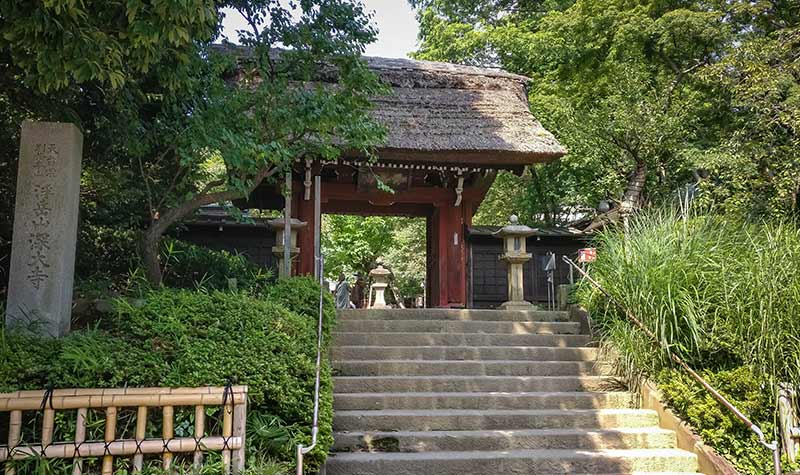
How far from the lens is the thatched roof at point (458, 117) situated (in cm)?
835

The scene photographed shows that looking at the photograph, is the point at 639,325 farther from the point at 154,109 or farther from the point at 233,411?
the point at 154,109

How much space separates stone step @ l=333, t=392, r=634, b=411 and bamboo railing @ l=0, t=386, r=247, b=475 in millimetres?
1689

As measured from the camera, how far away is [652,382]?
5.27 metres

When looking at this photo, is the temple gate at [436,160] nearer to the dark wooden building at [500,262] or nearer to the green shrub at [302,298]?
the dark wooden building at [500,262]

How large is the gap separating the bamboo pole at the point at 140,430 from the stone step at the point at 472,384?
2.24m

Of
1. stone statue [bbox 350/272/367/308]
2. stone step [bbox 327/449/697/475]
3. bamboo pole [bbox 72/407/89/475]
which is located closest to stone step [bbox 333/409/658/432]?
stone step [bbox 327/449/697/475]

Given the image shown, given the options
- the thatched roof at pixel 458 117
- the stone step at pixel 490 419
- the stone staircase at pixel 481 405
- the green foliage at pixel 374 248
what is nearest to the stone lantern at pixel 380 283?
the thatched roof at pixel 458 117

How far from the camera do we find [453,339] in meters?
6.46

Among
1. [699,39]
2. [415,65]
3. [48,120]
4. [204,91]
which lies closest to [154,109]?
[204,91]

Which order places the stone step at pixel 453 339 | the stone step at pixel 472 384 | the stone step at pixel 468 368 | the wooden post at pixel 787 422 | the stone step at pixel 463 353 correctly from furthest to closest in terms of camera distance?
the stone step at pixel 453 339, the stone step at pixel 463 353, the stone step at pixel 468 368, the stone step at pixel 472 384, the wooden post at pixel 787 422

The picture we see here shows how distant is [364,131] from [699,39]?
9.60 m

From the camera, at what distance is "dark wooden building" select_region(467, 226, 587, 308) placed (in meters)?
12.1

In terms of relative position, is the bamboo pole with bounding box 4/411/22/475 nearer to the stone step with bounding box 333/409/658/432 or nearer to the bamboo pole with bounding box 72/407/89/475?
the bamboo pole with bounding box 72/407/89/475

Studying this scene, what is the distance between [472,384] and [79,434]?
3417 mm
